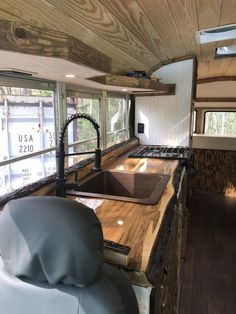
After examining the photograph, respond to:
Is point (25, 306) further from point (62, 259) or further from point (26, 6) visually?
point (26, 6)

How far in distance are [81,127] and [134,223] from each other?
1.63 metres

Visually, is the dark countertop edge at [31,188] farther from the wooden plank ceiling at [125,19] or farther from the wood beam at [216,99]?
the wood beam at [216,99]

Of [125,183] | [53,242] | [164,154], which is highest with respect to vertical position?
[53,242]

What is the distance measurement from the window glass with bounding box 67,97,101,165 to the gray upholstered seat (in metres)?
1.56

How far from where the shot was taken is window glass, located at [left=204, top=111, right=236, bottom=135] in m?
6.64

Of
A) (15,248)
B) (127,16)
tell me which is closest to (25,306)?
(15,248)

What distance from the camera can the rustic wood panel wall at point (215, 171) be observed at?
15.6 feet

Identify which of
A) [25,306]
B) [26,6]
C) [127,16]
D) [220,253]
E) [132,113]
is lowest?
[220,253]

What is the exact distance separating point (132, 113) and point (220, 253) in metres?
2.11

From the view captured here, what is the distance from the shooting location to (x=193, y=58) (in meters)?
3.33

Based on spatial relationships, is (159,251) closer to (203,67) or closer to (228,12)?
(228,12)

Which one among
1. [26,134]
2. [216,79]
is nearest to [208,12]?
[26,134]

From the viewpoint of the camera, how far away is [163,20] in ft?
5.99

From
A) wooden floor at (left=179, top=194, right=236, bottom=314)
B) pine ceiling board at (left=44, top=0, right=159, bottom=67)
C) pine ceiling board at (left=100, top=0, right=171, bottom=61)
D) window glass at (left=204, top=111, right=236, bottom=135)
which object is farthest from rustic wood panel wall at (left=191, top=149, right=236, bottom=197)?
pine ceiling board at (left=44, top=0, right=159, bottom=67)
